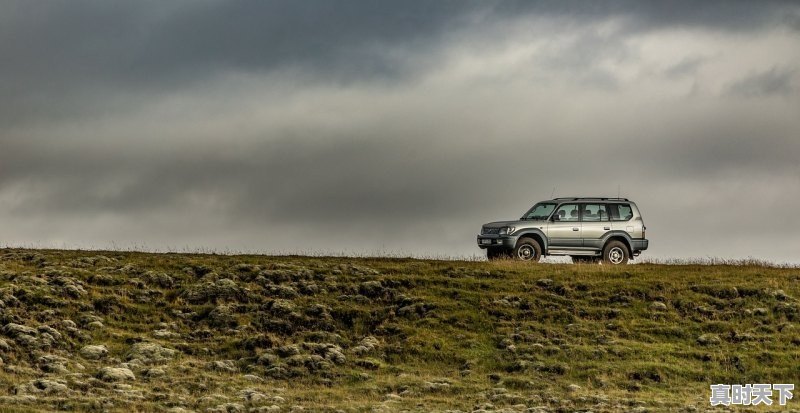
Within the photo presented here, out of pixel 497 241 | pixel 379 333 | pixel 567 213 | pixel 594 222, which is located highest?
pixel 567 213

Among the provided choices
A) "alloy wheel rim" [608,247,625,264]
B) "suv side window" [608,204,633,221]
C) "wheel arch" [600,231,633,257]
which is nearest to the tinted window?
"suv side window" [608,204,633,221]

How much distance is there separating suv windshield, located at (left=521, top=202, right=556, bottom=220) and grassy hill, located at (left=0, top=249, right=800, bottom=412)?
84.3 inches

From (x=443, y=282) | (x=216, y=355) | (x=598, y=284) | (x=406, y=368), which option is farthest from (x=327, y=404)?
(x=598, y=284)

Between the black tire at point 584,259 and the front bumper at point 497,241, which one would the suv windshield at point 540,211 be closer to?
the front bumper at point 497,241

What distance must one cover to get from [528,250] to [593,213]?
3179 millimetres

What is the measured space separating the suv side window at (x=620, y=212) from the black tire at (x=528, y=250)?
11.3ft

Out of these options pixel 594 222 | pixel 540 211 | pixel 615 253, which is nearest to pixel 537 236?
pixel 540 211

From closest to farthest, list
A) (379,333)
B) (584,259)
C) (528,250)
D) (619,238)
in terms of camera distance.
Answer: (379,333)
(528,250)
(619,238)
(584,259)

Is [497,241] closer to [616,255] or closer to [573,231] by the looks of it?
[573,231]

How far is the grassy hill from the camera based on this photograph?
27297 millimetres

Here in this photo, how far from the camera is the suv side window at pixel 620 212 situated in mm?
40469

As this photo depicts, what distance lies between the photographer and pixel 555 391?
27859mm

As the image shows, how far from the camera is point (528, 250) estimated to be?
40188 mm

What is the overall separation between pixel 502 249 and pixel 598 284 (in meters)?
4.55
